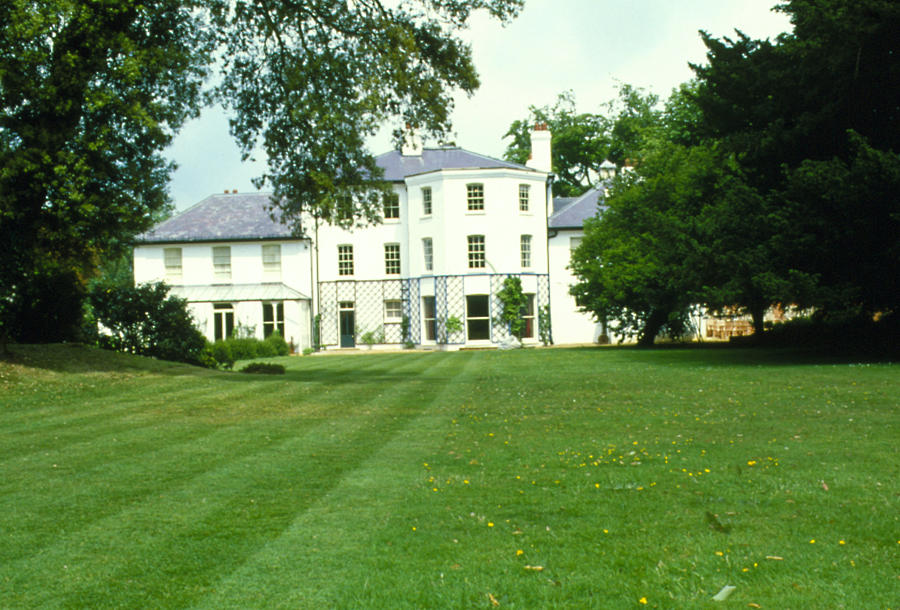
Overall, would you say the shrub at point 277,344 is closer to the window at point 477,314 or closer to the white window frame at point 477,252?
the window at point 477,314

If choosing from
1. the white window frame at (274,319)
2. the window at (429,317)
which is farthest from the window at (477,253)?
the white window frame at (274,319)

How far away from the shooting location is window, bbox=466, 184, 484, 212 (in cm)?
4284

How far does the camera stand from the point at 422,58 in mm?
19406

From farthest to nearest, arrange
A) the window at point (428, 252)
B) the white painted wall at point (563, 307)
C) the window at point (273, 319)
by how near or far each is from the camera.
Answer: the white painted wall at point (563, 307)
the window at point (428, 252)
the window at point (273, 319)

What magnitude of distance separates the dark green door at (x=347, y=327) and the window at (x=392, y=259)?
3074 mm

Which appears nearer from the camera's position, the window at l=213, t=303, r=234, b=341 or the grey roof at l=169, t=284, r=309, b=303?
the grey roof at l=169, t=284, r=309, b=303

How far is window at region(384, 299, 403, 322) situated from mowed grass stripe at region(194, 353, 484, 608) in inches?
1422

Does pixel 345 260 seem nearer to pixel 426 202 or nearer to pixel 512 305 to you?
pixel 426 202

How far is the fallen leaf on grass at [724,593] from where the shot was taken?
13.9 ft

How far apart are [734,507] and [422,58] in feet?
50.8

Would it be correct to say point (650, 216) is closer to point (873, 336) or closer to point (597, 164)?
point (873, 336)

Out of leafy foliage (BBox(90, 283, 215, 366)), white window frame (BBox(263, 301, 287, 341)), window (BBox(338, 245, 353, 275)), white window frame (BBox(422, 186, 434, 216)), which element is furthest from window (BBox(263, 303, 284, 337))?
leafy foliage (BBox(90, 283, 215, 366))

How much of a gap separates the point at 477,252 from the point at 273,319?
11.2 meters

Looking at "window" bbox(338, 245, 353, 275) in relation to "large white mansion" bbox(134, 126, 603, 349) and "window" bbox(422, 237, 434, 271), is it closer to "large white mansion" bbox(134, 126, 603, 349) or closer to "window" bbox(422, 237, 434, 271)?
"large white mansion" bbox(134, 126, 603, 349)
